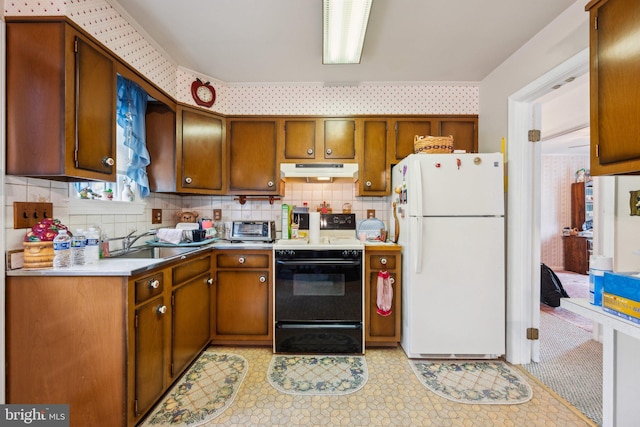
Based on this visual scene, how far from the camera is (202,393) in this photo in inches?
70.1

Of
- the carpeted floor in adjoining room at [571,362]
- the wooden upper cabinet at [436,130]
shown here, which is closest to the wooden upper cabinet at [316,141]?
the wooden upper cabinet at [436,130]

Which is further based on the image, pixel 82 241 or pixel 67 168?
pixel 82 241

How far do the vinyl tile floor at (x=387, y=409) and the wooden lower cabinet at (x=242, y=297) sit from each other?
1.58 feet

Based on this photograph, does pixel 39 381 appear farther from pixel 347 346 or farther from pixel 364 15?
pixel 364 15

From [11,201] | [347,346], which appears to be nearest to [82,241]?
[11,201]

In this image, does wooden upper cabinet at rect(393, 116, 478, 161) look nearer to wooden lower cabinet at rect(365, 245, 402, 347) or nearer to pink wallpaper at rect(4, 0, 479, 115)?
pink wallpaper at rect(4, 0, 479, 115)

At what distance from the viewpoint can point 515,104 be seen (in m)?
2.16

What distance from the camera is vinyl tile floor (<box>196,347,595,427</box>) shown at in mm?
1550

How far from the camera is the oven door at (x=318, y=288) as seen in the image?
226 centimetres

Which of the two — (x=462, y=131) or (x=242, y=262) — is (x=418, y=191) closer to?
(x=462, y=131)

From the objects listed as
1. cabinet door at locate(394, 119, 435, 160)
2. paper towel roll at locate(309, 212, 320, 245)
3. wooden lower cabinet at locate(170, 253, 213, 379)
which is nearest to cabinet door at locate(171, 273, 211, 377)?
wooden lower cabinet at locate(170, 253, 213, 379)

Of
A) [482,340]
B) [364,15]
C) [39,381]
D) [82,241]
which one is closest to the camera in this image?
[39,381]

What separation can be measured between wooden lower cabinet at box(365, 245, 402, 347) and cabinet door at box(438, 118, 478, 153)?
1255mm

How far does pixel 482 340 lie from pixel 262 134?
2584 millimetres
